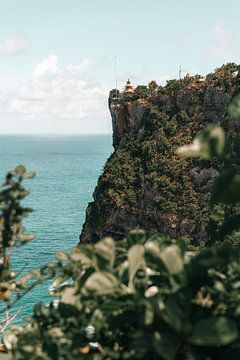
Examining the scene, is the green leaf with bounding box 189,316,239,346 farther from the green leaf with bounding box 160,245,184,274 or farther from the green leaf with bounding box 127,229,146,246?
the green leaf with bounding box 127,229,146,246

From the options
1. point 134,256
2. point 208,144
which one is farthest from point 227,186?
point 134,256

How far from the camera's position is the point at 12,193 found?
2584 mm

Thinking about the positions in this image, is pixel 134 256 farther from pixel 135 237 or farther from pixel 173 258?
pixel 135 237

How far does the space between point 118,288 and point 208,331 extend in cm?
48

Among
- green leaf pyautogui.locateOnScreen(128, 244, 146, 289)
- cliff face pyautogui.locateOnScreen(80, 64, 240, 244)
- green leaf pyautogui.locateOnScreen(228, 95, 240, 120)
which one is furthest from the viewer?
cliff face pyautogui.locateOnScreen(80, 64, 240, 244)

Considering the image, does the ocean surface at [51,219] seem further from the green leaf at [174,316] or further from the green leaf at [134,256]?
the green leaf at [174,316]

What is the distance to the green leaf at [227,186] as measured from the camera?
2246 millimetres

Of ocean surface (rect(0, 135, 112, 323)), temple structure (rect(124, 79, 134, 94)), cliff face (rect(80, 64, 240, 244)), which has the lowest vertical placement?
ocean surface (rect(0, 135, 112, 323))

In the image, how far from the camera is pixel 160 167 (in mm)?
66938

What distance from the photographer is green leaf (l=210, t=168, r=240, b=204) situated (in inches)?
88.4

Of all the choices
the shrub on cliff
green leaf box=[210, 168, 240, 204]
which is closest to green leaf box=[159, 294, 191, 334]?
the shrub on cliff

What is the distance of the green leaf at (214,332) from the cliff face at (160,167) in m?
56.8

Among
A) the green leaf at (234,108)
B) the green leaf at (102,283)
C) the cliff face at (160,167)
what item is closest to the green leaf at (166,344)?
the green leaf at (102,283)

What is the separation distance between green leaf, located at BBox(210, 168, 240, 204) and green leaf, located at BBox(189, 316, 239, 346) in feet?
1.97
